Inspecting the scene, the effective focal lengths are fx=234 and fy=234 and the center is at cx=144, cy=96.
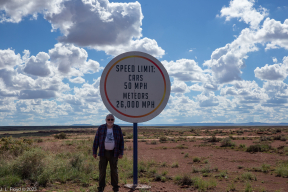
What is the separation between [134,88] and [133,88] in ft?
0.09

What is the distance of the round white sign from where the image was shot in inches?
243

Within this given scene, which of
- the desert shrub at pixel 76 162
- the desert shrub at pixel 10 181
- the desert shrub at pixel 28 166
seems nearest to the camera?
the desert shrub at pixel 10 181

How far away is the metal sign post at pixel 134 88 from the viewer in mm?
6176

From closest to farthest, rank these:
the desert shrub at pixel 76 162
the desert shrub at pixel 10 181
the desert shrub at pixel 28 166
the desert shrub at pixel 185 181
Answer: the desert shrub at pixel 10 181
the desert shrub at pixel 28 166
the desert shrub at pixel 185 181
the desert shrub at pixel 76 162

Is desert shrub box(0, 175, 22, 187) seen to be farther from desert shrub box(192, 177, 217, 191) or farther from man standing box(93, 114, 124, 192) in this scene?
desert shrub box(192, 177, 217, 191)

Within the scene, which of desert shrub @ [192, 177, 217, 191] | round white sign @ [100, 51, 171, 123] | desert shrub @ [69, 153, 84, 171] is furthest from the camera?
desert shrub @ [69, 153, 84, 171]

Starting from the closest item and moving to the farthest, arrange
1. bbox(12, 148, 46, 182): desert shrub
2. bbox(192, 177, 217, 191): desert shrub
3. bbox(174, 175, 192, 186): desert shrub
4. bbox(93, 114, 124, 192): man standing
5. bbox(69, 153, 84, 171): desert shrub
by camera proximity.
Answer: bbox(93, 114, 124, 192): man standing, bbox(12, 148, 46, 182): desert shrub, bbox(192, 177, 217, 191): desert shrub, bbox(174, 175, 192, 186): desert shrub, bbox(69, 153, 84, 171): desert shrub

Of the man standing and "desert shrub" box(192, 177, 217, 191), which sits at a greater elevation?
the man standing

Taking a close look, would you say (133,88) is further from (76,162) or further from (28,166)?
(76,162)

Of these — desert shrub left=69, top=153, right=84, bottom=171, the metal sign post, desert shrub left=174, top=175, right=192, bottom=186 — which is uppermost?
the metal sign post

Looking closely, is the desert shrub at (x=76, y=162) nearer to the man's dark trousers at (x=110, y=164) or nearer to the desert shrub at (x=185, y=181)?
the man's dark trousers at (x=110, y=164)

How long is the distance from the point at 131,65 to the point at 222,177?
5.65 meters

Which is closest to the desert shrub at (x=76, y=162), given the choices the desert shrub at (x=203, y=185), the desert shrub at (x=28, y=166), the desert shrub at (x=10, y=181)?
the desert shrub at (x=28, y=166)

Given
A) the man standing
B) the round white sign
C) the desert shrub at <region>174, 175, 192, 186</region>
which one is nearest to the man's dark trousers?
the man standing
